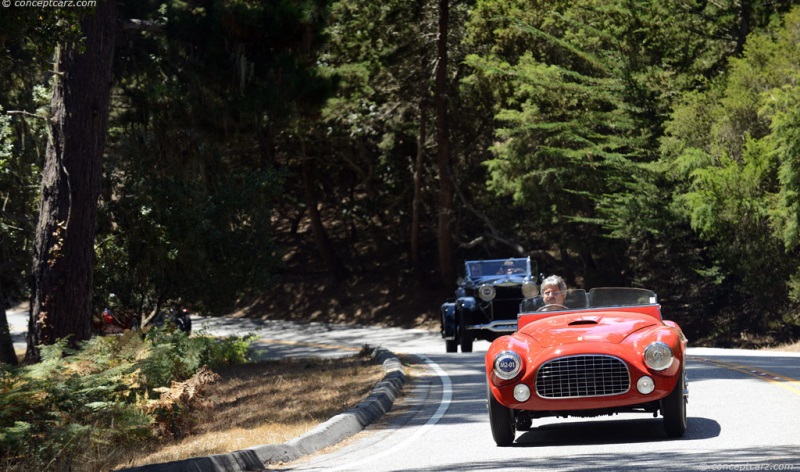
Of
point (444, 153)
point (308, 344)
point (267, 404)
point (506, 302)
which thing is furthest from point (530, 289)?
point (444, 153)

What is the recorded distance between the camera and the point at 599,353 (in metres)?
8.98

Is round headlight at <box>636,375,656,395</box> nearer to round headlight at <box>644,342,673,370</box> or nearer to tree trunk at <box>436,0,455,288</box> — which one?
round headlight at <box>644,342,673,370</box>

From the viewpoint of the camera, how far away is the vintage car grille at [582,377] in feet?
29.3

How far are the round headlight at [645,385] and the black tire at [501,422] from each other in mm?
1149

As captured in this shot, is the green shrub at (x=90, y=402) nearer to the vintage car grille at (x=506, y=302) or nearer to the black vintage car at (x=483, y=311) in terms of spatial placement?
the black vintage car at (x=483, y=311)

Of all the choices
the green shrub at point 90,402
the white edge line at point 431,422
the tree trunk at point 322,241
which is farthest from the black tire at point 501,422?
the tree trunk at point 322,241

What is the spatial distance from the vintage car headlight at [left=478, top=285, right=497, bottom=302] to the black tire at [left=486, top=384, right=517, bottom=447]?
12.0 meters

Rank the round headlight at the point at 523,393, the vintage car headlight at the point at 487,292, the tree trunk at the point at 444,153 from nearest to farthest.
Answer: the round headlight at the point at 523,393
the vintage car headlight at the point at 487,292
the tree trunk at the point at 444,153

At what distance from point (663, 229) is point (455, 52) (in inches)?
416

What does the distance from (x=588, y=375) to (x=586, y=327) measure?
0.78 metres

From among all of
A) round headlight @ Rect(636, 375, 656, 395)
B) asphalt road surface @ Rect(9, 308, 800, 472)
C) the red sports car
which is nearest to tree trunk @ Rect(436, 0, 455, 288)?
asphalt road surface @ Rect(9, 308, 800, 472)

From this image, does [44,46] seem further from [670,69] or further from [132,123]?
[670,69]

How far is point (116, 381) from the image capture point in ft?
41.1

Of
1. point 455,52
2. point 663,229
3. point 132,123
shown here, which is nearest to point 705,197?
point 663,229
